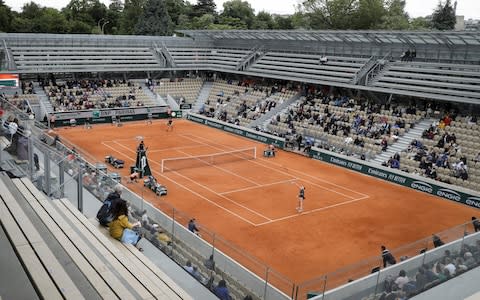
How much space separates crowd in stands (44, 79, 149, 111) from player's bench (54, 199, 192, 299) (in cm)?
4030

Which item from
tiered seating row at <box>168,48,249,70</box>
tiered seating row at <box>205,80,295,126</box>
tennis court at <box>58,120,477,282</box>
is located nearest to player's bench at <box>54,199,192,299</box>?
A: tennis court at <box>58,120,477,282</box>

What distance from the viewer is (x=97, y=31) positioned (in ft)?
298

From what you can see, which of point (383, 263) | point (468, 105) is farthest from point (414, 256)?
point (468, 105)

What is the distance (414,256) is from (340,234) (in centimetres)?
738

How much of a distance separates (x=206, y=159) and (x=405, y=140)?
52.0 feet

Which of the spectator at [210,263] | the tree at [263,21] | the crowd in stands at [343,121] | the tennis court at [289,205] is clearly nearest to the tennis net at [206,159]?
the tennis court at [289,205]

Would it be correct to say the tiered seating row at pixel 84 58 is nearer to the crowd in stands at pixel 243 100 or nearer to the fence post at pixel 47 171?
the crowd in stands at pixel 243 100

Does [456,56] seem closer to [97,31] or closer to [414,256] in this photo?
[414,256]

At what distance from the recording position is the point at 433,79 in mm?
38812

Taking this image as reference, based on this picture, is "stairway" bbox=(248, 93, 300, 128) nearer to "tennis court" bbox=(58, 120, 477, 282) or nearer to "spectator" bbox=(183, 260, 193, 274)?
"tennis court" bbox=(58, 120, 477, 282)

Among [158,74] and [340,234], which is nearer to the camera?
[340,234]

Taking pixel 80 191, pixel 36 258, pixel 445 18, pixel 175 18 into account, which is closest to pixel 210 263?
pixel 80 191

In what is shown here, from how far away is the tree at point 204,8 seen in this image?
10912 cm

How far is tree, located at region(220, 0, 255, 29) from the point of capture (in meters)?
107
